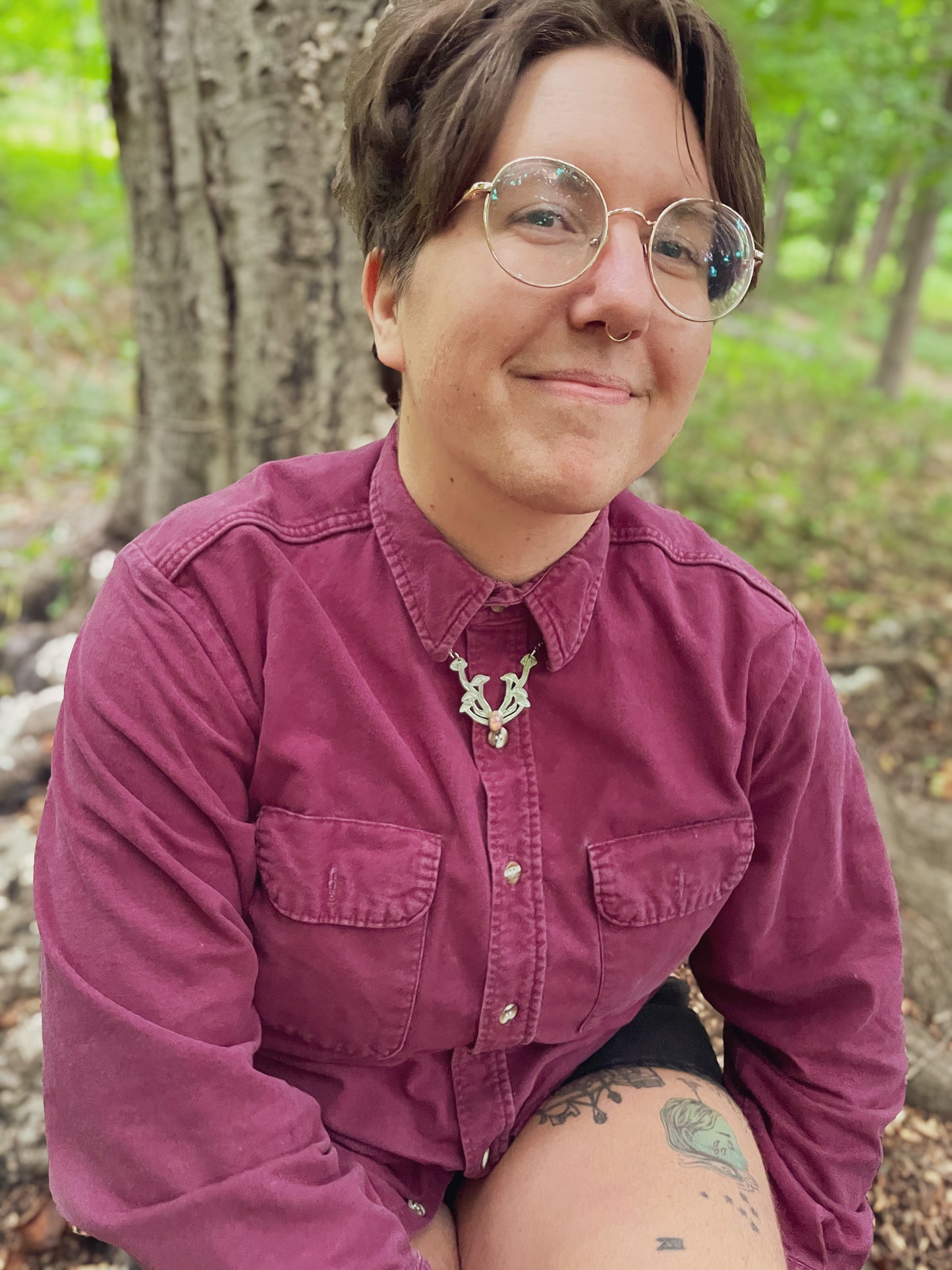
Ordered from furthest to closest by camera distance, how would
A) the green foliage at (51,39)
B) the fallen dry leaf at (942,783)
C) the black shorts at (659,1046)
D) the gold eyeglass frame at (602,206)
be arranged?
the green foliage at (51,39), the fallen dry leaf at (942,783), the black shorts at (659,1046), the gold eyeglass frame at (602,206)

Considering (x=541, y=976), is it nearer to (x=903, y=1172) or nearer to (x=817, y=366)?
(x=903, y=1172)

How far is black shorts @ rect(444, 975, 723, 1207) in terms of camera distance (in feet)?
6.01

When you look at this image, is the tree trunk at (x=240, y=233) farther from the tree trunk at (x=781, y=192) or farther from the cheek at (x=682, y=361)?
the tree trunk at (x=781, y=192)

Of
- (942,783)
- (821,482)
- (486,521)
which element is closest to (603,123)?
(486,521)

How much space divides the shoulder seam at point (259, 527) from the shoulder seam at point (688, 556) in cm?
45

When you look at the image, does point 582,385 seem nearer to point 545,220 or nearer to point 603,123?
point 545,220

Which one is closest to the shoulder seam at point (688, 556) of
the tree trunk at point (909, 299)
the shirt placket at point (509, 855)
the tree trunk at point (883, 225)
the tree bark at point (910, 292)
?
the shirt placket at point (509, 855)

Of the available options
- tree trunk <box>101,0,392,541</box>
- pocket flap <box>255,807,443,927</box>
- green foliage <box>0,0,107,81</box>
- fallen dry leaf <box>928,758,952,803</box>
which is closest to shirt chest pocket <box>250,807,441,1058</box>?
pocket flap <box>255,807,443,927</box>

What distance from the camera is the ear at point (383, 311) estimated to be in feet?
5.06

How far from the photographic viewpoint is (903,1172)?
7.41ft

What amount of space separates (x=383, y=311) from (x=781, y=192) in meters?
16.2

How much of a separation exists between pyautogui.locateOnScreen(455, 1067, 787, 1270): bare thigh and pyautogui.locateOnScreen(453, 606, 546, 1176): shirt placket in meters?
0.24

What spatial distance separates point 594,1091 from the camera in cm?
177

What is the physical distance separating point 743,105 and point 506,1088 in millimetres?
1636
